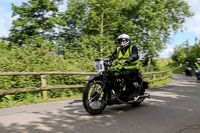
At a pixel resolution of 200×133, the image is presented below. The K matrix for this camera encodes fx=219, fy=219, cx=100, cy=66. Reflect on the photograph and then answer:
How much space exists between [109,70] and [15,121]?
2.50m

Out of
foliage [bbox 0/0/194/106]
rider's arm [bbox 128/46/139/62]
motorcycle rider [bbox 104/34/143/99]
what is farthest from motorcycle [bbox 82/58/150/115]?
foliage [bbox 0/0/194/106]

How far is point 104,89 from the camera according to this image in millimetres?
5539

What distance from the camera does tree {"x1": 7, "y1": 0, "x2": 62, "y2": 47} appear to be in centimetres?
2653

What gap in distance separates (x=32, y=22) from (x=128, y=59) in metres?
23.7

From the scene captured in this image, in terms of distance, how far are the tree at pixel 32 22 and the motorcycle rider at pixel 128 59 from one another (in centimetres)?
2082

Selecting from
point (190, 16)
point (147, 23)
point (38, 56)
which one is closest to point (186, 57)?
point (190, 16)

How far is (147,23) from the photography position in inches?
1057

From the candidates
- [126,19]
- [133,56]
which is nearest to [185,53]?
[126,19]

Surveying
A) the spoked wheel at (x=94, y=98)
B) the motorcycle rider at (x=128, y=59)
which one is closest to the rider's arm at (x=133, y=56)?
the motorcycle rider at (x=128, y=59)

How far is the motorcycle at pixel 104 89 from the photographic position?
5175 millimetres

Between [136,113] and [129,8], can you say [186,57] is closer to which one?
[129,8]

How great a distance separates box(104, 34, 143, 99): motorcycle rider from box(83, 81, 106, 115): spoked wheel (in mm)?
841

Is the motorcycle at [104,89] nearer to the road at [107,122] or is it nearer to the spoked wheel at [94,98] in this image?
the spoked wheel at [94,98]

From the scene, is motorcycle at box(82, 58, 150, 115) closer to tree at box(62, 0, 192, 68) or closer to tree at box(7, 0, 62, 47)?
tree at box(62, 0, 192, 68)
